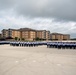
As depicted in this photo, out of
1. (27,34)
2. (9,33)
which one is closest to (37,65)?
(27,34)

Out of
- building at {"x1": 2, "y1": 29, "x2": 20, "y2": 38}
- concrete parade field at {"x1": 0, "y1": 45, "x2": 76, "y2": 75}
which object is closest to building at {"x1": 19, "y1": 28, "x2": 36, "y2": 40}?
building at {"x1": 2, "y1": 29, "x2": 20, "y2": 38}

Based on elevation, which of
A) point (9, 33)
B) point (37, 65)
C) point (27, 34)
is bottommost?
point (37, 65)

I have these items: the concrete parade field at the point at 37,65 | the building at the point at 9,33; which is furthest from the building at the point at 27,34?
the concrete parade field at the point at 37,65

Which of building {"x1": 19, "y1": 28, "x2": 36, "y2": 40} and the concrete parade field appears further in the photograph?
building {"x1": 19, "y1": 28, "x2": 36, "y2": 40}

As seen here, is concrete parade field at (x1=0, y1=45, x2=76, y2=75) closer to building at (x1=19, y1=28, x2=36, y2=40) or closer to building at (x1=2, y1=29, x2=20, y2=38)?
building at (x1=19, y1=28, x2=36, y2=40)

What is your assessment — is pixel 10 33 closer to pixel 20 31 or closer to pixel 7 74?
pixel 20 31

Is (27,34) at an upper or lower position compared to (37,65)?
upper

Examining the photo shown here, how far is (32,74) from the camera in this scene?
1078 centimetres

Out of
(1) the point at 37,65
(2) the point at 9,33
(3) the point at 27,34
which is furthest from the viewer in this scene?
(3) the point at 27,34

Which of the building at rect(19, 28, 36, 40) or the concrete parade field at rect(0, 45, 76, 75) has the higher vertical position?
the building at rect(19, 28, 36, 40)

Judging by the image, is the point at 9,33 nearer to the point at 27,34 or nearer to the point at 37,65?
the point at 27,34

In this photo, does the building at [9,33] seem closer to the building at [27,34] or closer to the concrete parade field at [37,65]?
the building at [27,34]

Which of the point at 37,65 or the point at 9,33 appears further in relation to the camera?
the point at 9,33

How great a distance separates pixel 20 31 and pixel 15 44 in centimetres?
13975
